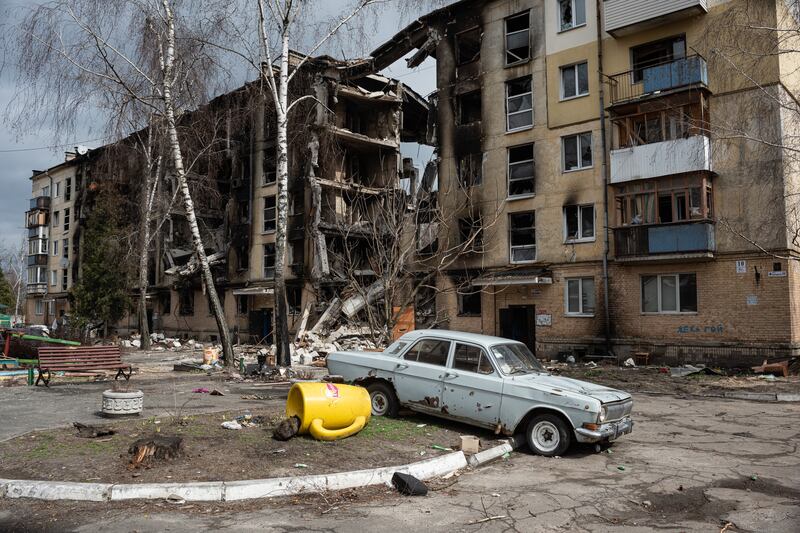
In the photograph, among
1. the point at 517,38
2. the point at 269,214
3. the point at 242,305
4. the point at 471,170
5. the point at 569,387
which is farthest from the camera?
the point at 242,305

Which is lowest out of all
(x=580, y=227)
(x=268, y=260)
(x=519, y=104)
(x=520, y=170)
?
(x=268, y=260)

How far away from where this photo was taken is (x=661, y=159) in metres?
21.8

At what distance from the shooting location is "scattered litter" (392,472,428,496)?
667 cm

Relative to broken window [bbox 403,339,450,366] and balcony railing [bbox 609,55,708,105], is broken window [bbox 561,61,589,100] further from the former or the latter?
broken window [bbox 403,339,450,366]

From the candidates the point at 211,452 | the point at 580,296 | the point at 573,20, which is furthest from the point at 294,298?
the point at 211,452

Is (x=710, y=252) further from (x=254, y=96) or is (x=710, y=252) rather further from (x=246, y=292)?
(x=246, y=292)

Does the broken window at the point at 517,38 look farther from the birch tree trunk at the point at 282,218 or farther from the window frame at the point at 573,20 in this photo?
the birch tree trunk at the point at 282,218

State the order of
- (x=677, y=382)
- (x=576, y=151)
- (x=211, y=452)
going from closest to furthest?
(x=211, y=452) < (x=677, y=382) < (x=576, y=151)

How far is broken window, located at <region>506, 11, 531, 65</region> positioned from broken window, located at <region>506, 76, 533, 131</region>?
989 millimetres

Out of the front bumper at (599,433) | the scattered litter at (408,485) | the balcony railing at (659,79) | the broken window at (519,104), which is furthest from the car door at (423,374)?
the broken window at (519,104)

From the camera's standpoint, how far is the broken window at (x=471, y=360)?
9.37 meters

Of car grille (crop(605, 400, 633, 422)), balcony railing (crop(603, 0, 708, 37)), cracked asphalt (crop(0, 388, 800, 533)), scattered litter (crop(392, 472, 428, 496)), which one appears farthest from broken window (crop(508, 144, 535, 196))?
scattered litter (crop(392, 472, 428, 496))

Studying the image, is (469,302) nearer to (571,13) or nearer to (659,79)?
(659,79)

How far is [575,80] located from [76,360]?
20.9m
